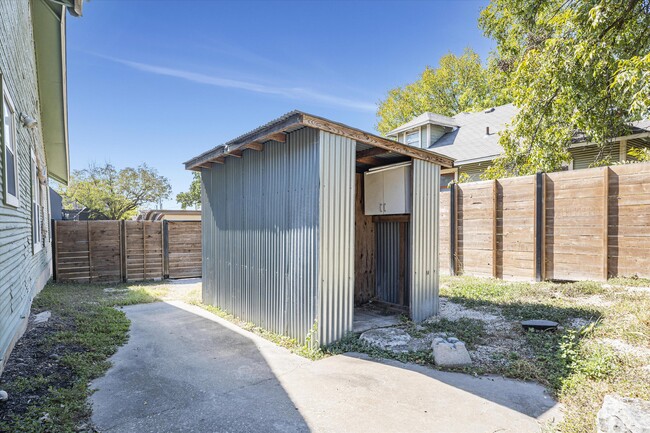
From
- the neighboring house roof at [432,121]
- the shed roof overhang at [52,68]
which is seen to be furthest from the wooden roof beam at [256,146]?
A: the neighboring house roof at [432,121]

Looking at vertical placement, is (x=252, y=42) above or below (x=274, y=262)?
above

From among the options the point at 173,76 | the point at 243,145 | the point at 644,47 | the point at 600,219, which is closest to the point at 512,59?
the point at 644,47

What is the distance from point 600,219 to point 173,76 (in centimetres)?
1432

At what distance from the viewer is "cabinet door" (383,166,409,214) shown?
5.29m

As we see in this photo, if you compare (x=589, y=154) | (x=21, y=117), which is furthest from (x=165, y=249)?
(x=589, y=154)

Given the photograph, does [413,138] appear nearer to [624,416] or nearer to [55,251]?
[55,251]

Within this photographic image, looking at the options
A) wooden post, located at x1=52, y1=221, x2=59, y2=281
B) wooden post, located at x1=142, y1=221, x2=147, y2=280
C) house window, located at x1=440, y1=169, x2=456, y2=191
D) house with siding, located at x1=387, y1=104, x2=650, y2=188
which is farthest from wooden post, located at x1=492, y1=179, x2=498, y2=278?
wooden post, located at x1=52, y1=221, x2=59, y2=281

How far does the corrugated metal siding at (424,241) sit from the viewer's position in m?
5.18

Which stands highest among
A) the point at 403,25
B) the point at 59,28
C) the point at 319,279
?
the point at 403,25

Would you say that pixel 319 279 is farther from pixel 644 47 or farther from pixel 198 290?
pixel 644 47

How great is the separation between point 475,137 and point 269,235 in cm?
1244

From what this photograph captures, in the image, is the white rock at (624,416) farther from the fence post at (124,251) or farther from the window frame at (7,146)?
the fence post at (124,251)

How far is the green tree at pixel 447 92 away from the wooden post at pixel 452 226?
47.3ft

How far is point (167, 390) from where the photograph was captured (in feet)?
10.0
